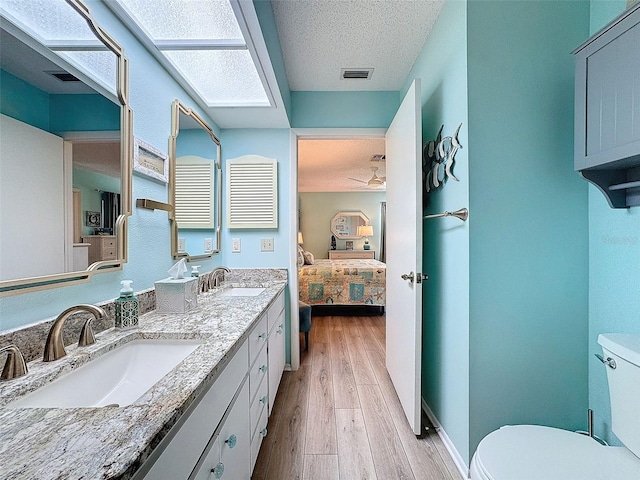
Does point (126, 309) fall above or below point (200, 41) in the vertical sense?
below

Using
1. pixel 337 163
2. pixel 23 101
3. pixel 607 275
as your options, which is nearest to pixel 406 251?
pixel 607 275

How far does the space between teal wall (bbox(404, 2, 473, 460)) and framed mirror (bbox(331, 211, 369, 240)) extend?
18.4 feet

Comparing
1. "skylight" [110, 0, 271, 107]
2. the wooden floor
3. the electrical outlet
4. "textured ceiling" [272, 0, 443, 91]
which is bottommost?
the wooden floor

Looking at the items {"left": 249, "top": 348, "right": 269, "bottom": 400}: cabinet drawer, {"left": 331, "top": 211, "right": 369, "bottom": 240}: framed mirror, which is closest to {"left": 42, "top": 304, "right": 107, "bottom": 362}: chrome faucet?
{"left": 249, "top": 348, "right": 269, "bottom": 400}: cabinet drawer

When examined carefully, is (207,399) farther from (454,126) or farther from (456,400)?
(454,126)

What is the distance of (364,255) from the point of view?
7.41m

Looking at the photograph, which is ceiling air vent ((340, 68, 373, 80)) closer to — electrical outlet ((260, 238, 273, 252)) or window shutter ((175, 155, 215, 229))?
window shutter ((175, 155, 215, 229))

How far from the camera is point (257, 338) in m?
1.43

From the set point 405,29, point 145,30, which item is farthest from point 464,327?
point 145,30

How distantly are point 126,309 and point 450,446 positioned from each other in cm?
170

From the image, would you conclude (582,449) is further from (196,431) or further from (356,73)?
(356,73)

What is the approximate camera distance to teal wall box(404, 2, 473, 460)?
1.41m

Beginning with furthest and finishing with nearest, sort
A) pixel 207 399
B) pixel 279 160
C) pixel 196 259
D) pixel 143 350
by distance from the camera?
pixel 279 160 < pixel 196 259 < pixel 143 350 < pixel 207 399

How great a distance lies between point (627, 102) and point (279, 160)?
2.07 metres
